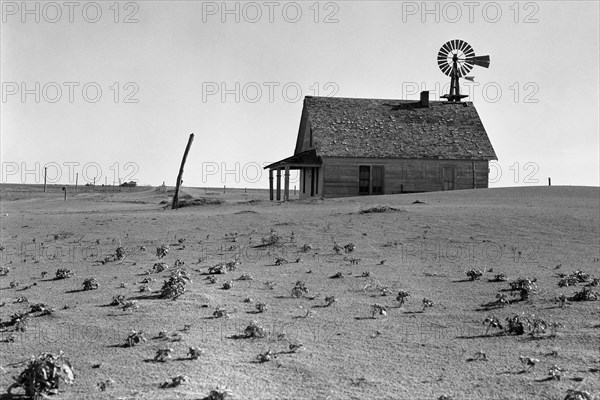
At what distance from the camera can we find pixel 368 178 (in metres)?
33.3

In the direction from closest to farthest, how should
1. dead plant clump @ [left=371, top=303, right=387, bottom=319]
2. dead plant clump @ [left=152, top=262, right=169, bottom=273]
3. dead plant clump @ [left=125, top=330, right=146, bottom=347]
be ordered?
dead plant clump @ [left=125, top=330, right=146, bottom=347], dead plant clump @ [left=371, top=303, right=387, bottom=319], dead plant clump @ [left=152, top=262, right=169, bottom=273]

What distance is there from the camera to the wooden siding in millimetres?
32688

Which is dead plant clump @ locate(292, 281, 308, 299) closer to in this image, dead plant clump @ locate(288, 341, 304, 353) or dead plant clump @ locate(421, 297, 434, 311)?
dead plant clump @ locate(421, 297, 434, 311)

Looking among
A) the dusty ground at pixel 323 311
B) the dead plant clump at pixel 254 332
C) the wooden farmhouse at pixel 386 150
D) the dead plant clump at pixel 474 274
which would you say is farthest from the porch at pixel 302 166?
the dead plant clump at pixel 254 332

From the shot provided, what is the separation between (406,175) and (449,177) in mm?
2351

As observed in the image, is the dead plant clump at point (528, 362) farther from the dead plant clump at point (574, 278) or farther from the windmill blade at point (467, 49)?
the windmill blade at point (467, 49)

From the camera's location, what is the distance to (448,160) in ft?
111

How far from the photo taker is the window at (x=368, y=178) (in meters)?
33.2

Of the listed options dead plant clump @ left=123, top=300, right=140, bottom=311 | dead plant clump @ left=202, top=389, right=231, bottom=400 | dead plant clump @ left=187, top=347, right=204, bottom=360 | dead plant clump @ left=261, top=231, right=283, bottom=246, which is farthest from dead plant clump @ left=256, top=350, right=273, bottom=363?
dead plant clump @ left=261, top=231, right=283, bottom=246

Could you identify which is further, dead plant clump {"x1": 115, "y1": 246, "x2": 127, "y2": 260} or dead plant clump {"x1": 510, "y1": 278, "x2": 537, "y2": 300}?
dead plant clump {"x1": 115, "y1": 246, "x2": 127, "y2": 260}

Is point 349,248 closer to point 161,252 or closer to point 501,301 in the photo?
point 161,252

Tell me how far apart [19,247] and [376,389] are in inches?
429

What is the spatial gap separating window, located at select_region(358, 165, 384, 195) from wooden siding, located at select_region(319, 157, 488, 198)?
1.02 ft

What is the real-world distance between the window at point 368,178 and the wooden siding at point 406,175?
1.02 ft
